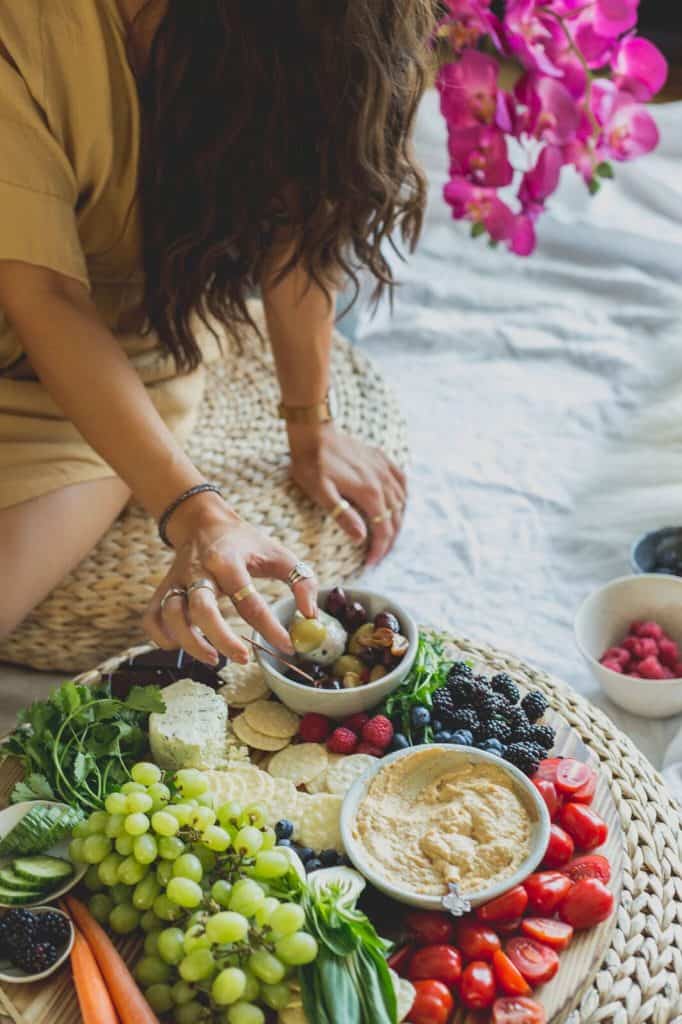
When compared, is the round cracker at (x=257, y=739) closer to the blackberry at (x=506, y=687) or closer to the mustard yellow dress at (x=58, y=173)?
the blackberry at (x=506, y=687)

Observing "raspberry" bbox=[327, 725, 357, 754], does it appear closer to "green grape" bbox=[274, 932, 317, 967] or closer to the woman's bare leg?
"green grape" bbox=[274, 932, 317, 967]

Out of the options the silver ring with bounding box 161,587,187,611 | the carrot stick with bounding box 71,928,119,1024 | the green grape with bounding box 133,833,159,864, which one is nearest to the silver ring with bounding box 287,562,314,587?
the silver ring with bounding box 161,587,187,611

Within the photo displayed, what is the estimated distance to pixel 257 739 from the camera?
129cm

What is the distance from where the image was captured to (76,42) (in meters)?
1.35

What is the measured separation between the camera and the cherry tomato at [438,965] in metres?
1.03

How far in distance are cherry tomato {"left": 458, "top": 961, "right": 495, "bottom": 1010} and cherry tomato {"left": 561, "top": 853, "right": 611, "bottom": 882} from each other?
0.14 m

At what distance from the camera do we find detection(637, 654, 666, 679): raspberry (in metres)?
1.63

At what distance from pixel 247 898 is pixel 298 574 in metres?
0.39

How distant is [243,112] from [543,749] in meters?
0.80

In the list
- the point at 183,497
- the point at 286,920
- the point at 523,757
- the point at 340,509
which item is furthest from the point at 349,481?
the point at 286,920

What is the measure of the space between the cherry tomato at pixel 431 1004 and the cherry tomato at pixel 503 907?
75mm

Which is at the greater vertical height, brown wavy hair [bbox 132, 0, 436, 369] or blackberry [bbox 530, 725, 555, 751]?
brown wavy hair [bbox 132, 0, 436, 369]

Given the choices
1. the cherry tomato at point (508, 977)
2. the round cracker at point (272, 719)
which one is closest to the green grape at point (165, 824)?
the round cracker at point (272, 719)

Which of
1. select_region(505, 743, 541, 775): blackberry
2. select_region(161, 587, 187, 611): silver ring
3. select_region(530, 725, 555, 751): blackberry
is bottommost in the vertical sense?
select_region(530, 725, 555, 751): blackberry
